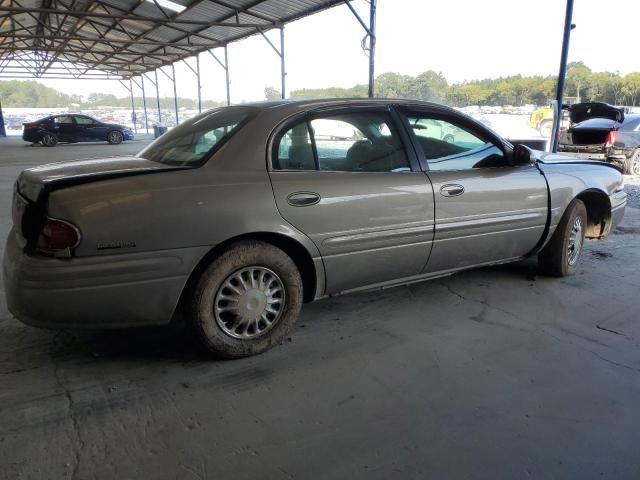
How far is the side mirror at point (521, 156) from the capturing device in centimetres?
365

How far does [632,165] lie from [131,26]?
63.0 ft

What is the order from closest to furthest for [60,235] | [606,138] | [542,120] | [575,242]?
[60,235], [575,242], [606,138], [542,120]

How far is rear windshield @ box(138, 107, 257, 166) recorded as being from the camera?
2.87 metres

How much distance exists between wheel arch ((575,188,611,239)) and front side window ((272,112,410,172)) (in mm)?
2165

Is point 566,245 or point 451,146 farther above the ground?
point 451,146

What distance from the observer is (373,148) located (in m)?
3.25

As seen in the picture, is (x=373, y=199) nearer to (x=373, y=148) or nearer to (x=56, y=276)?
(x=373, y=148)

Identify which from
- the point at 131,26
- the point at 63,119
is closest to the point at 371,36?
the point at 131,26

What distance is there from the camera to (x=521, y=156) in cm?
367

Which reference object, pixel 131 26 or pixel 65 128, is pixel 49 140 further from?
pixel 131 26

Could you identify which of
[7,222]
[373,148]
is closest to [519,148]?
[373,148]

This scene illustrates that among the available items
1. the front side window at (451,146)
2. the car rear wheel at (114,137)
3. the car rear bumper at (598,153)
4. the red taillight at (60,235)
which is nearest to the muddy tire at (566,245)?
the front side window at (451,146)

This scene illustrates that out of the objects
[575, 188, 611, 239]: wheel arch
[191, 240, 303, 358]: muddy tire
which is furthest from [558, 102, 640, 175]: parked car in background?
[191, 240, 303, 358]: muddy tire

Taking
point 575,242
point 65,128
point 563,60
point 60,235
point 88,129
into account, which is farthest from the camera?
point 88,129
